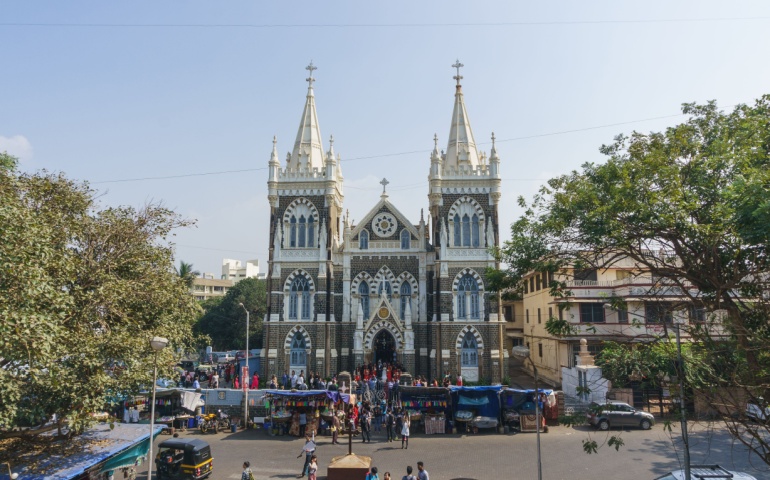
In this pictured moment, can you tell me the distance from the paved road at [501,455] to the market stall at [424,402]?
866 millimetres

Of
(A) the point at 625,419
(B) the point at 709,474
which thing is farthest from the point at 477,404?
(B) the point at 709,474

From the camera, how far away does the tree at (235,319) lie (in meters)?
58.0

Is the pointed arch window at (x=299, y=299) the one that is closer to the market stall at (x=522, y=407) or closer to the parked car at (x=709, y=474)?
the market stall at (x=522, y=407)

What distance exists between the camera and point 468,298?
33.9 metres

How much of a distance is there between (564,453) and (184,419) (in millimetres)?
15212

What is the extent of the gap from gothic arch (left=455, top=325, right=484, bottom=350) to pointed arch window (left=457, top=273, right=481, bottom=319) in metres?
0.74

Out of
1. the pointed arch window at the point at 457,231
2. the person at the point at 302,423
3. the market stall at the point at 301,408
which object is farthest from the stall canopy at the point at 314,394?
the pointed arch window at the point at 457,231

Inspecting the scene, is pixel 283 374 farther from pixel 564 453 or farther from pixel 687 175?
pixel 687 175

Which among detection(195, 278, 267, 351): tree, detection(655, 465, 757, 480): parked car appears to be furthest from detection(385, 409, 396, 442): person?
detection(195, 278, 267, 351): tree

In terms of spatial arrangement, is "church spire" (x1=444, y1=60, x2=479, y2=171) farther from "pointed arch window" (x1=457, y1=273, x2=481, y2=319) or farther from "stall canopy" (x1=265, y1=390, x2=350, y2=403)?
"stall canopy" (x1=265, y1=390, x2=350, y2=403)

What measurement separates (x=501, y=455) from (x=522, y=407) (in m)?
4.17

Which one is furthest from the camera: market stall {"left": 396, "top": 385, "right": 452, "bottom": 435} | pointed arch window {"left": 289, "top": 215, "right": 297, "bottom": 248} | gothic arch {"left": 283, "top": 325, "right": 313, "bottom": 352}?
pointed arch window {"left": 289, "top": 215, "right": 297, "bottom": 248}

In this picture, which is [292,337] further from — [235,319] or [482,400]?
[235,319]

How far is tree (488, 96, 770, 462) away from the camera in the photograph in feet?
28.1
